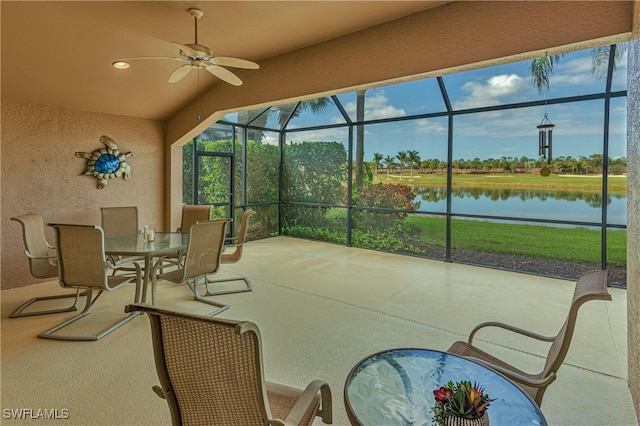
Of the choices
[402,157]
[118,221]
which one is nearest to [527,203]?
[402,157]

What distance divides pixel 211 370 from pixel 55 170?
4907mm

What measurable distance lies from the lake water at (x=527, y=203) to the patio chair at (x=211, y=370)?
214 inches

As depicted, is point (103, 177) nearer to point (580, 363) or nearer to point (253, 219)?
point (253, 219)

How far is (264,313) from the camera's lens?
3.64 m

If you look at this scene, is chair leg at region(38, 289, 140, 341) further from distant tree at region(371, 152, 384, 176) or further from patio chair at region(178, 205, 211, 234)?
distant tree at region(371, 152, 384, 176)

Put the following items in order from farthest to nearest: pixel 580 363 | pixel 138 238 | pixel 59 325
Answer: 1. pixel 138 238
2. pixel 59 325
3. pixel 580 363

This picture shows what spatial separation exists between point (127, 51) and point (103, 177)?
2203 mm

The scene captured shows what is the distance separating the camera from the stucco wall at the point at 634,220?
6.75 feet

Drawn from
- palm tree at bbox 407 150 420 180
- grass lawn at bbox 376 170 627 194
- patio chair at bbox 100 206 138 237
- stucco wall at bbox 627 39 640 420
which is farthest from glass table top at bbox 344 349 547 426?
palm tree at bbox 407 150 420 180

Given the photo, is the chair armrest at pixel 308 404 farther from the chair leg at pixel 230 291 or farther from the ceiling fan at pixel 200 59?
the chair leg at pixel 230 291

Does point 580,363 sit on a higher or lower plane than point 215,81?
lower

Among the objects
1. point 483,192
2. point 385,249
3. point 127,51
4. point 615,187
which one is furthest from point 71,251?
point 615,187

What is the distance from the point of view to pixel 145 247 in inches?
140

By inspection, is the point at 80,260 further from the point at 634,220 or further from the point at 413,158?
the point at 413,158
